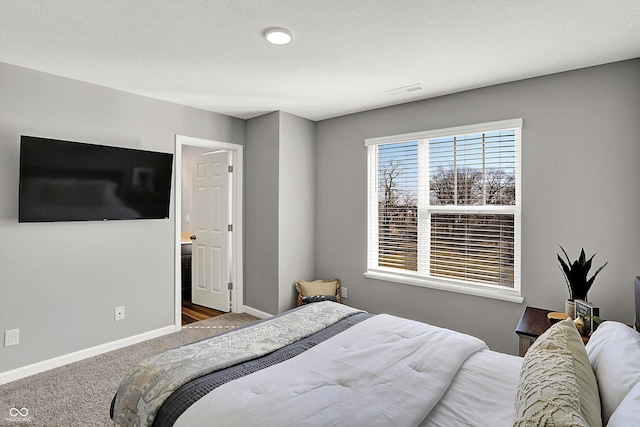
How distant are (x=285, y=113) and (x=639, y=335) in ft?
11.4

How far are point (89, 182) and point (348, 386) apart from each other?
277 centimetres

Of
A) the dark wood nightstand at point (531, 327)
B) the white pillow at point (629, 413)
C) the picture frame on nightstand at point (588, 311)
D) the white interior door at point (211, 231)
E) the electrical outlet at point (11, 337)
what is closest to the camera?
the white pillow at point (629, 413)

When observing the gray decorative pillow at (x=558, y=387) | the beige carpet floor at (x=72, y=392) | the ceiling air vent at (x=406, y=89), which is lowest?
the beige carpet floor at (x=72, y=392)

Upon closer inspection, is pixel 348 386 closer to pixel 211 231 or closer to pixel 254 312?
pixel 254 312

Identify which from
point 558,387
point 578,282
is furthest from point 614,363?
point 578,282

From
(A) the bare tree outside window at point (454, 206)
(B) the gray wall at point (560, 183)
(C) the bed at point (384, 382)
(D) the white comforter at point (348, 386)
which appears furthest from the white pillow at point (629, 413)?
(A) the bare tree outside window at point (454, 206)

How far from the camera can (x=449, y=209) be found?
338 centimetres

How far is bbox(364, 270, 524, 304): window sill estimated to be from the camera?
298cm

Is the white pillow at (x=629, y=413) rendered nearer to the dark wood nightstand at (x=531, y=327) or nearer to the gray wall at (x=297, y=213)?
the dark wood nightstand at (x=531, y=327)

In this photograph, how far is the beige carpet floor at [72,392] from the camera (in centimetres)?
220

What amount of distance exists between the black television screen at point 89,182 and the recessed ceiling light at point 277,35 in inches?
71.3

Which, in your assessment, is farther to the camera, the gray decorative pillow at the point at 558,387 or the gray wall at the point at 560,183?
the gray wall at the point at 560,183

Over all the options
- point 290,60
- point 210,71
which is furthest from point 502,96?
point 210,71

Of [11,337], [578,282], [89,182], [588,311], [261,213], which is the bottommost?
[11,337]
